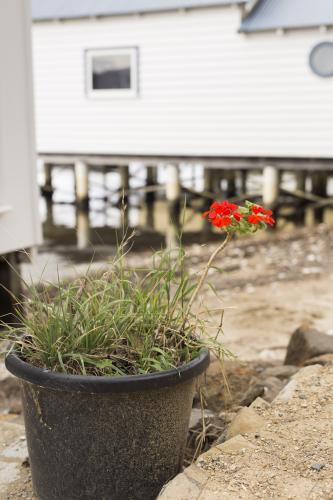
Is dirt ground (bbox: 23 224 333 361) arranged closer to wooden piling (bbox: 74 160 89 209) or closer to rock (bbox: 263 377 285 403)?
rock (bbox: 263 377 285 403)

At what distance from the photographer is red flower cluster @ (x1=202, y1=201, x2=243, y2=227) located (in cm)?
256

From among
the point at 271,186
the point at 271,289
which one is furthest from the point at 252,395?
the point at 271,186

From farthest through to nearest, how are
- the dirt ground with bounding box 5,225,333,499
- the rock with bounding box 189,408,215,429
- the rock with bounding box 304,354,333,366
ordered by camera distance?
the rock with bounding box 304,354,333,366, the rock with bounding box 189,408,215,429, the dirt ground with bounding box 5,225,333,499

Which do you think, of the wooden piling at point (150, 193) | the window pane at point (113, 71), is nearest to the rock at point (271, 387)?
the window pane at point (113, 71)

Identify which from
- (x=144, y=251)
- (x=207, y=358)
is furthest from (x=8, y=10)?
(x=144, y=251)

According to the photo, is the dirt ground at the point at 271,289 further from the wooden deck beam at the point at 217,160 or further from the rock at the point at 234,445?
the rock at the point at 234,445

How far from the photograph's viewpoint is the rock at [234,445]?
249 centimetres

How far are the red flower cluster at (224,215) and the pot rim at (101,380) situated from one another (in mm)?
560

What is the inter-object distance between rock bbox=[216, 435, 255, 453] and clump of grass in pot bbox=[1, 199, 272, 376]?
332 mm

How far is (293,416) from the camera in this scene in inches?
109

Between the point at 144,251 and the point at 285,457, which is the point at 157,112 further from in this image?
the point at 285,457

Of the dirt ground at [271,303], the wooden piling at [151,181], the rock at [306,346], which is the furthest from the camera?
the wooden piling at [151,181]

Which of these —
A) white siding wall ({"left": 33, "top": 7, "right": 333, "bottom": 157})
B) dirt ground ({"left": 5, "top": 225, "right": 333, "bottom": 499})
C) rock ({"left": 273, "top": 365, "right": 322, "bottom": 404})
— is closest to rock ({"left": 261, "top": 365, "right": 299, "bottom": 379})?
dirt ground ({"left": 5, "top": 225, "right": 333, "bottom": 499})

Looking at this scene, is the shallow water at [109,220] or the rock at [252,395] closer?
the rock at [252,395]
